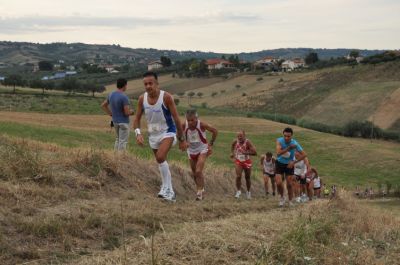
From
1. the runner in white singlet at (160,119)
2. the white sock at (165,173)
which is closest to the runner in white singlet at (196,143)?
the white sock at (165,173)

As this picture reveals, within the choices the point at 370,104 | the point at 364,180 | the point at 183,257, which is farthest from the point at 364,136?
the point at 183,257

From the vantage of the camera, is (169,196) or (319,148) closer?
(169,196)

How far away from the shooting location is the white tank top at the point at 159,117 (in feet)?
25.6

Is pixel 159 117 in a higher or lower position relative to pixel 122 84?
lower

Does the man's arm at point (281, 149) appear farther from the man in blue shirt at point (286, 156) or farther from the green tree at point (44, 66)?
the green tree at point (44, 66)

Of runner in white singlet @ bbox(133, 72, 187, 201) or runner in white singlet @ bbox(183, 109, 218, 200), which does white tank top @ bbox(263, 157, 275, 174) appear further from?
runner in white singlet @ bbox(133, 72, 187, 201)

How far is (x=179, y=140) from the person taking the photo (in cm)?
808

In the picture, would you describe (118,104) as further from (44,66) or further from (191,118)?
(44,66)

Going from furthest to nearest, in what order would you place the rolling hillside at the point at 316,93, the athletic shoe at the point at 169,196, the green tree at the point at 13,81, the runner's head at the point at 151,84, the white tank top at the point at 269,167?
the green tree at the point at 13,81, the rolling hillside at the point at 316,93, the white tank top at the point at 269,167, the athletic shoe at the point at 169,196, the runner's head at the point at 151,84

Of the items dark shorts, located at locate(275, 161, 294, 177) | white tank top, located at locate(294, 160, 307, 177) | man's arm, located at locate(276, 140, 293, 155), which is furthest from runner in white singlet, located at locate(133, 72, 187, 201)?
white tank top, located at locate(294, 160, 307, 177)

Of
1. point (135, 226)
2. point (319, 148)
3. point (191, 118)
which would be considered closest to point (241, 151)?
point (191, 118)

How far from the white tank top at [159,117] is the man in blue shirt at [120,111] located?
97.1 inches

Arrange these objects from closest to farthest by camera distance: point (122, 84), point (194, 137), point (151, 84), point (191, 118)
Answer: point (151, 84) < point (191, 118) < point (194, 137) < point (122, 84)

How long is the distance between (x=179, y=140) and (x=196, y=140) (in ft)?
4.95
